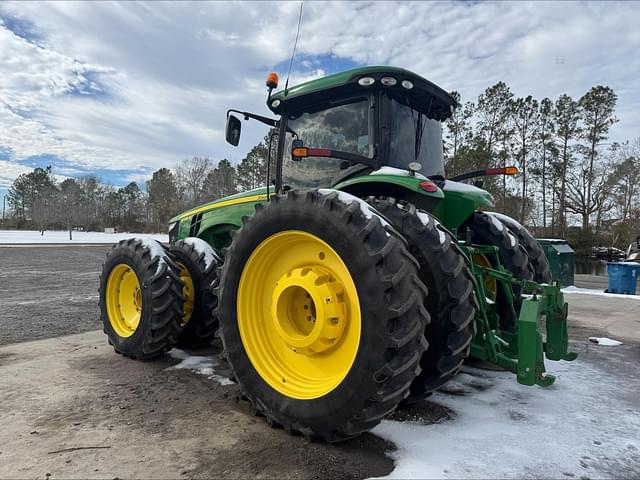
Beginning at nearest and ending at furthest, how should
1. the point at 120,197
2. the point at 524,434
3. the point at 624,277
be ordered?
the point at 524,434 < the point at 624,277 < the point at 120,197

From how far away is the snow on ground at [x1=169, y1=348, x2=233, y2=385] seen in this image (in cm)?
383

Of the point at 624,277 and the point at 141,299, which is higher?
the point at 624,277

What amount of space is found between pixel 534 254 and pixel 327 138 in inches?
101

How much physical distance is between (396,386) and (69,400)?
8.22ft

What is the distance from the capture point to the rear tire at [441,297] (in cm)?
276

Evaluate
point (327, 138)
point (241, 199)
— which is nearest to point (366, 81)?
point (327, 138)

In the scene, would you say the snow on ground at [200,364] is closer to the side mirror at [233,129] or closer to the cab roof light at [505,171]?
the side mirror at [233,129]

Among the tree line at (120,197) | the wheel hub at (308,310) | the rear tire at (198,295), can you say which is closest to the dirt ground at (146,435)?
the wheel hub at (308,310)

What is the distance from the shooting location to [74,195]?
72.6 meters

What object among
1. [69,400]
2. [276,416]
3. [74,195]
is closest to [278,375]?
[276,416]

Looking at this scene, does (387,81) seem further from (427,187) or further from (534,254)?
(534,254)

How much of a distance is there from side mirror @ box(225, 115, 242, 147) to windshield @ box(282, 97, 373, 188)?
2.14 ft

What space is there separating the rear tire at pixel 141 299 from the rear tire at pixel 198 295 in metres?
0.32

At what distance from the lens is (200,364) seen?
13.9 feet
